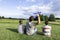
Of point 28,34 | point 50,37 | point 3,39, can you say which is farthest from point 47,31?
point 3,39

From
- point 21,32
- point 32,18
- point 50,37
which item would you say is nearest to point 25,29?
point 21,32

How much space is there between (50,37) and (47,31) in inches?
20.7

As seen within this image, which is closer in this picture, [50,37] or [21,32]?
[50,37]

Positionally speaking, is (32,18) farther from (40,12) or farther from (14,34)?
(14,34)

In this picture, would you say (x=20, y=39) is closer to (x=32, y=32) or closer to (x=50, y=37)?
(x=32, y=32)

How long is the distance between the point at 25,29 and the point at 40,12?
175 cm

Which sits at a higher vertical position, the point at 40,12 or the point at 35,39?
the point at 40,12

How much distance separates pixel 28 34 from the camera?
1255cm

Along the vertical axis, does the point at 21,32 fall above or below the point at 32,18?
below

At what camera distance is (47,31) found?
1248cm

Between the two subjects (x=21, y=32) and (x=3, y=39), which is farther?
(x=21, y=32)

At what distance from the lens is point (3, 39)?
38.0ft

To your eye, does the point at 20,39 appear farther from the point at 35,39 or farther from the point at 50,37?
the point at 50,37

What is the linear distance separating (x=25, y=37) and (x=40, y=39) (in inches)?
39.5
